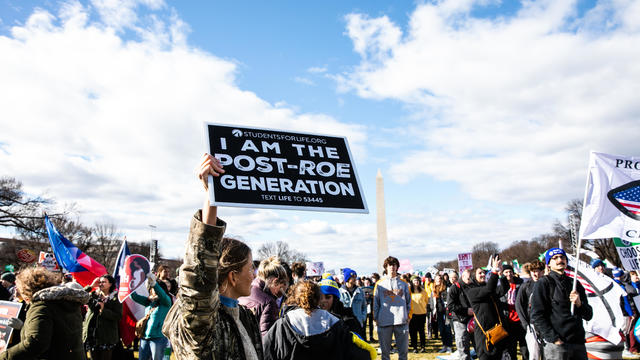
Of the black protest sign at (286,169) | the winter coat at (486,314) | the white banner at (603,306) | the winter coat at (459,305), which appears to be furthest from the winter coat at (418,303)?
the black protest sign at (286,169)

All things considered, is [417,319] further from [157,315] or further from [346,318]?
[157,315]

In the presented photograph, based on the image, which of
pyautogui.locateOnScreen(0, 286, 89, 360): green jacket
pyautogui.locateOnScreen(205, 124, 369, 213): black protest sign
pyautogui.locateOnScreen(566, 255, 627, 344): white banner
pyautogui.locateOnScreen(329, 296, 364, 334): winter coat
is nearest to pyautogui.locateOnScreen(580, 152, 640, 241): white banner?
pyautogui.locateOnScreen(566, 255, 627, 344): white banner

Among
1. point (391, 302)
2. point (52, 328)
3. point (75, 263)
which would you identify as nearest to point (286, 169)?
point (52, 328)

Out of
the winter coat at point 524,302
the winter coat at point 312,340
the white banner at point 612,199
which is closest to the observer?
the winter coat at point 312,340

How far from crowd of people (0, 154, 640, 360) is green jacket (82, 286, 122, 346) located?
0.02 metres

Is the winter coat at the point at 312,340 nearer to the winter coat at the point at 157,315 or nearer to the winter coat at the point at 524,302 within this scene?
the winter coat at the point at 157,315

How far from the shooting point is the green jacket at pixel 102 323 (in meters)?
7.14

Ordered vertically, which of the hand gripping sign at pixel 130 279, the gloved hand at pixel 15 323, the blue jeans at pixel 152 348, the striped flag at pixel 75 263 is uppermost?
the striped flag at pixel 75 263

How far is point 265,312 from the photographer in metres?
4.74

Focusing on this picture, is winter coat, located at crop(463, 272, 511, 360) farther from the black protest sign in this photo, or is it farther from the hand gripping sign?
the hand gripping sign

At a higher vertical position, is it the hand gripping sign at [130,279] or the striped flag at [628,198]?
the striped flag at [628,198]

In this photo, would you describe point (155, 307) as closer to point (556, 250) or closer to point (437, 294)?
point (556, 250)

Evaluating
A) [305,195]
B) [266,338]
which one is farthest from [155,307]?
[305,195]

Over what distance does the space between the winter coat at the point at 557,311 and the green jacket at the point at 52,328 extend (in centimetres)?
521
